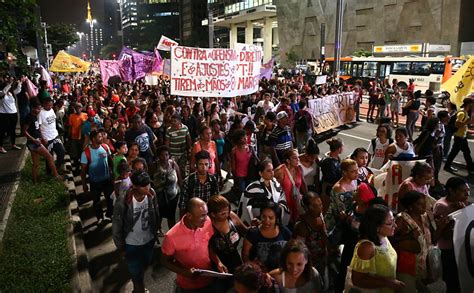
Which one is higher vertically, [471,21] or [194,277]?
[471,21]

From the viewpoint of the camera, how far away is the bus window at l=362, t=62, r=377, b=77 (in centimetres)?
3061

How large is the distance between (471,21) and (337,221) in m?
45.5

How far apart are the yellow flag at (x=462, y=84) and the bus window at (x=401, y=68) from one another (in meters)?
20.5

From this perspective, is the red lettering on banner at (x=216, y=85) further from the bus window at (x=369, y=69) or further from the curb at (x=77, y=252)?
the bus window at (x=369, y=69)

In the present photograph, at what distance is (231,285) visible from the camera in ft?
11.7

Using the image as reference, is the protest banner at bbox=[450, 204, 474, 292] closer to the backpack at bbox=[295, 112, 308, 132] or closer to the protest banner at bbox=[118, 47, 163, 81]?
the backpack at bbox=[295, 112, 308, 132]

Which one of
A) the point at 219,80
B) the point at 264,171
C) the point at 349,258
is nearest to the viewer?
the point at 349,258

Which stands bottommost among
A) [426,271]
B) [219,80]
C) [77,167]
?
[77,167]

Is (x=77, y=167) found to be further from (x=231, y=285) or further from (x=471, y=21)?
(x=471, y=21)

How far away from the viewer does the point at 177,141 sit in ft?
22.9

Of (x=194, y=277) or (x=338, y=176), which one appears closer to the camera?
(x=194, y=277)

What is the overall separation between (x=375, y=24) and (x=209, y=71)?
4752 cm

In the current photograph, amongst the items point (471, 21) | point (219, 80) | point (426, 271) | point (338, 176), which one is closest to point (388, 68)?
A: point (471, 21)

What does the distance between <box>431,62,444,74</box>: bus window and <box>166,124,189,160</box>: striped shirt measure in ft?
79.7
